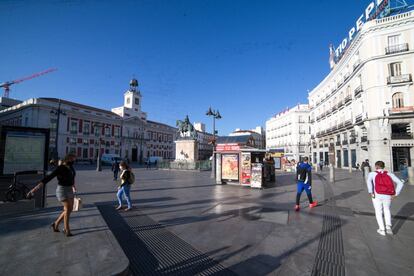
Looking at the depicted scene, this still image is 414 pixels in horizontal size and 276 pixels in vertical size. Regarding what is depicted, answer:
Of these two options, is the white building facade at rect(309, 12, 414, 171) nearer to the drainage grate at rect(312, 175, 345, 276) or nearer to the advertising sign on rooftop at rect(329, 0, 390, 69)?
the advertising sign on rooftop at rect(329, 0, 390, 69)

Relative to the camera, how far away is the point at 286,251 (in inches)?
149

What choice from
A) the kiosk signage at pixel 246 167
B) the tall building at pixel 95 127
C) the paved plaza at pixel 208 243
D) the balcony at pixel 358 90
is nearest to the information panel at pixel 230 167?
the kiosk signage at pixel 246 167

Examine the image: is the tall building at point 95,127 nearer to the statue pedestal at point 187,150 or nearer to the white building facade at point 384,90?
the statue pedestal at point 187,150

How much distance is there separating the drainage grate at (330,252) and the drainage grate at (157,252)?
1.54 meters

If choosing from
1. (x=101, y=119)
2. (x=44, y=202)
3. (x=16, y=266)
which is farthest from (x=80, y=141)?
(x=16, y=266)

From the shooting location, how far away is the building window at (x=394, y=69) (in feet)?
76.7

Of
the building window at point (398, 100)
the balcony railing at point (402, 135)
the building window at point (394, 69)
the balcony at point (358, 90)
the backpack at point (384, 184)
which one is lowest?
the backpack at point (384, 184)

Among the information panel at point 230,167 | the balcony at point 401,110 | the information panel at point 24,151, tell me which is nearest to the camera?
the information panel at point 24,151

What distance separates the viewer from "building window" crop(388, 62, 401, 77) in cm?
2337

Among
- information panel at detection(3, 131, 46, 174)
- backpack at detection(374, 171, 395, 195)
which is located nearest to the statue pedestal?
information panel at detection(3, 131, 46, 174)

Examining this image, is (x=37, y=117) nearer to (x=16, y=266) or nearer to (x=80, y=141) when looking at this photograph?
(x=80, y=141)

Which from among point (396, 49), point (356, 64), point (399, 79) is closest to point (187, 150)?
point (356, 64)

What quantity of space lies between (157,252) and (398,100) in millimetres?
30823

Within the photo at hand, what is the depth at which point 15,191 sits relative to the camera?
603cm
